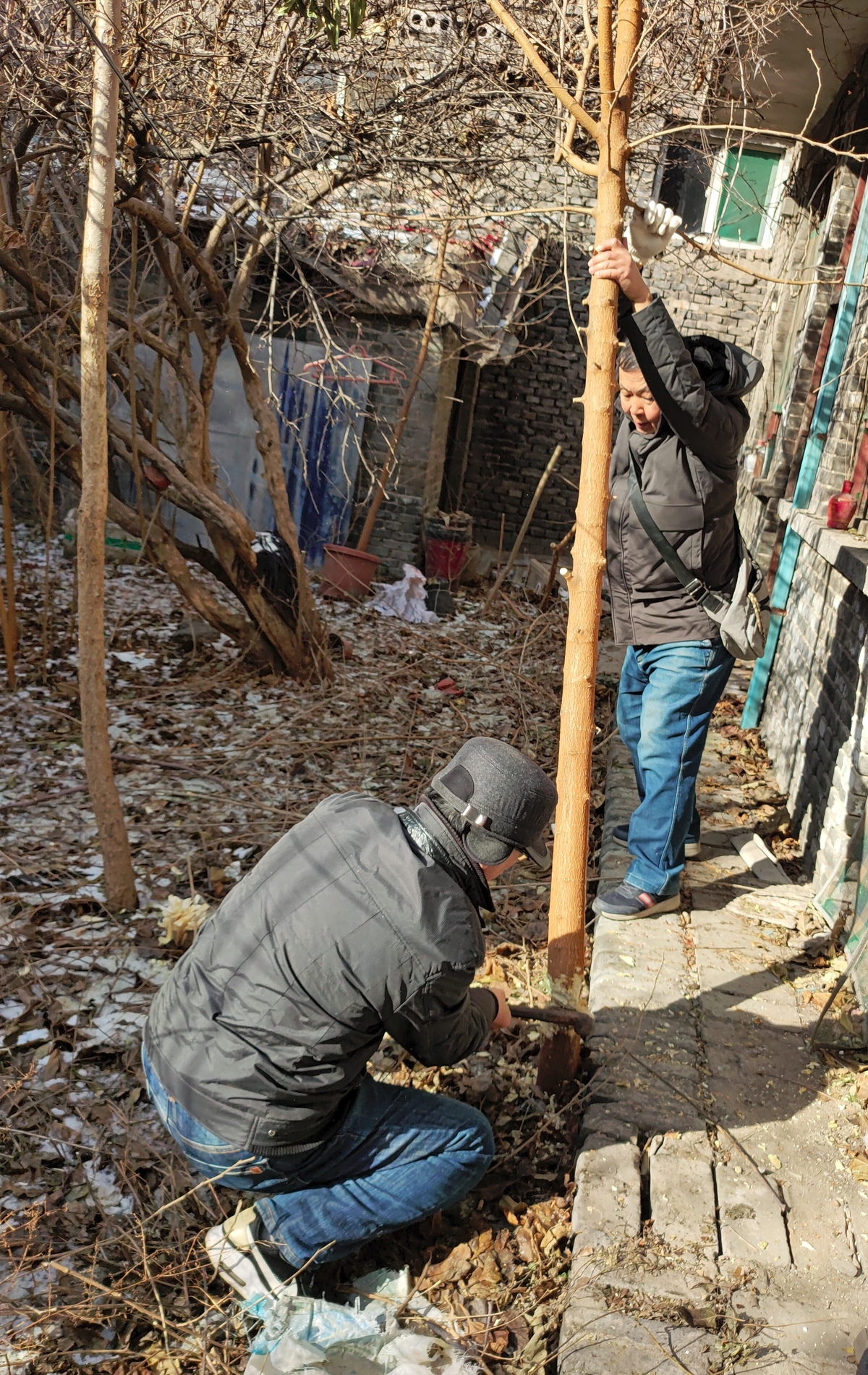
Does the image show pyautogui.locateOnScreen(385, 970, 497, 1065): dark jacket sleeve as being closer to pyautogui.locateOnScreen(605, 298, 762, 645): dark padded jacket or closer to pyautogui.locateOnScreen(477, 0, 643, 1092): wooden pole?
pyautogui.locateOnScreen(477, 0, 643, 1092): wooden pole

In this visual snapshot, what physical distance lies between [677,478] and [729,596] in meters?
0.50

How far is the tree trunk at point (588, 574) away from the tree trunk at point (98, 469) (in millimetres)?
1810

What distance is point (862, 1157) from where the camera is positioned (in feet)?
9.52

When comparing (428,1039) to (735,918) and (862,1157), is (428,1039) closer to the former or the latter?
(862,1157)

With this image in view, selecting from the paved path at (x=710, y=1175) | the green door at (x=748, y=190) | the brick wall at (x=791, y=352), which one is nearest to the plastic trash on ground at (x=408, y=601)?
the brick wall at (x=791, y=352)

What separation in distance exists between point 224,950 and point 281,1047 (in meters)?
0.28

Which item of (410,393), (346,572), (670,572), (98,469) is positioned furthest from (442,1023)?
(410,393)

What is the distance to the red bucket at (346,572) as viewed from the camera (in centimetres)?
1027

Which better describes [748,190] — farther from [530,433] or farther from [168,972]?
[168,972]

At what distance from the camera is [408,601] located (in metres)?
10.2

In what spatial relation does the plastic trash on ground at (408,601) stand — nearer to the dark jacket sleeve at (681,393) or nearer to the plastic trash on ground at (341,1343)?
the dark jacket sleeve at (681,393)

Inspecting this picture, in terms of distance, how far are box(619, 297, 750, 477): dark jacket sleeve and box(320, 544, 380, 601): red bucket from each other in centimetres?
706

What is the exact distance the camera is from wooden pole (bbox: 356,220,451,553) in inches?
399

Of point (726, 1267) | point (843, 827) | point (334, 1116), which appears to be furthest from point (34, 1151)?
point (843, 827)
